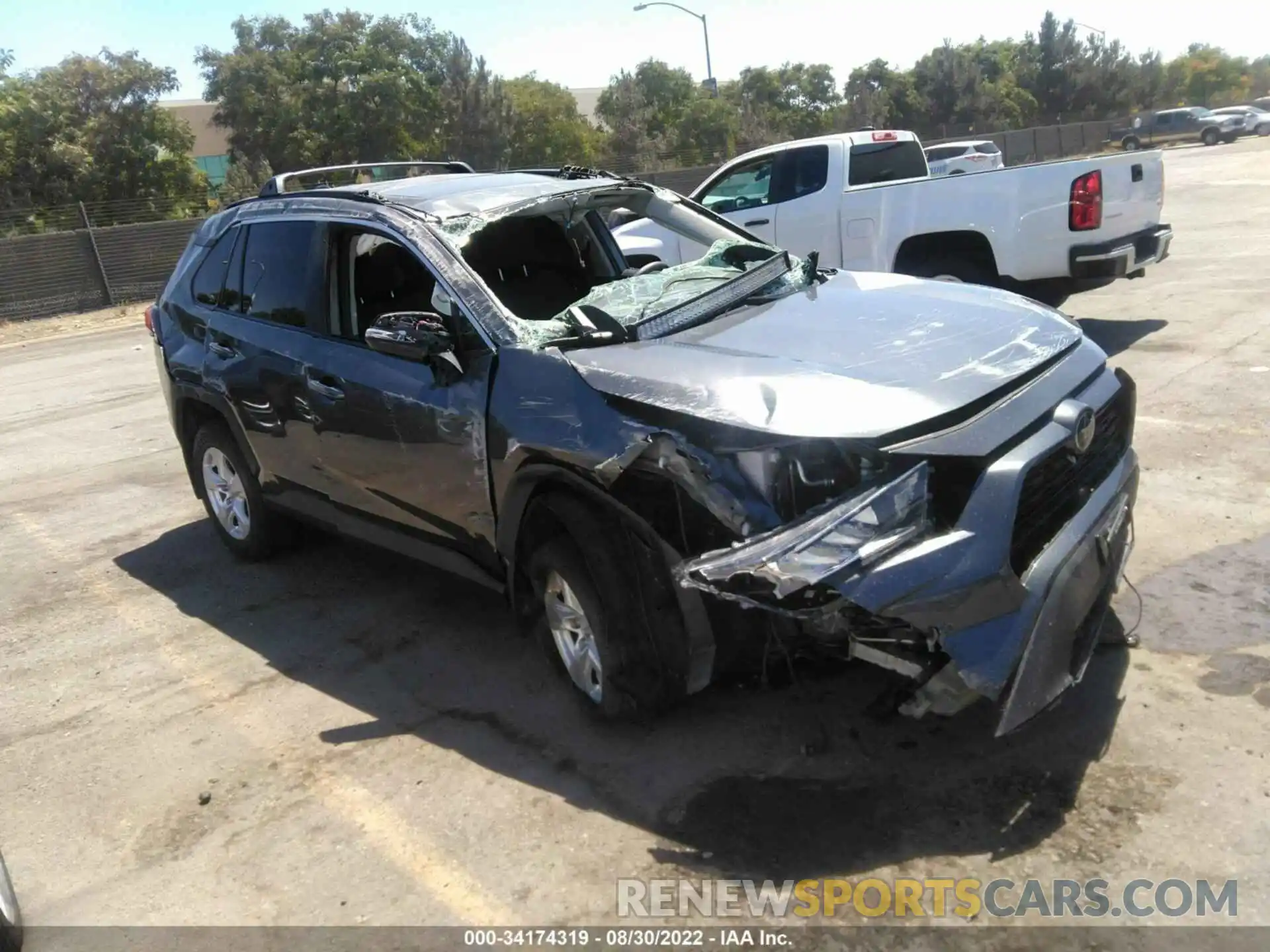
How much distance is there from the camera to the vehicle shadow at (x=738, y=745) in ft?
10.4

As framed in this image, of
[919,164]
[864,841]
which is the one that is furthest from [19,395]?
[864,841]

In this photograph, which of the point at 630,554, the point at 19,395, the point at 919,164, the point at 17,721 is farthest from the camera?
the point at 19,395

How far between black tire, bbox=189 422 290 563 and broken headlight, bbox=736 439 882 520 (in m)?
3.42

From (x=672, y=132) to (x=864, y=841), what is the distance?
1853 inches

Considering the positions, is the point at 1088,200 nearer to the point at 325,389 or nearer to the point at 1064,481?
the point at 1064,481

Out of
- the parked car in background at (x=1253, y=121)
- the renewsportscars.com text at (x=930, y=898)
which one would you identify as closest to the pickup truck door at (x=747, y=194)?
the renewsportscars.com text at (x=930, y=898)

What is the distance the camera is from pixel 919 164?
1047 cm

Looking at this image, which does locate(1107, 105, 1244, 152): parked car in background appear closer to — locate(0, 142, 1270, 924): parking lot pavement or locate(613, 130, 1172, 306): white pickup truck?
locate(613, 130, 1172, 306): white pickup truck

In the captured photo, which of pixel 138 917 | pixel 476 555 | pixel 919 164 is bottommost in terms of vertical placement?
pixel 138 917

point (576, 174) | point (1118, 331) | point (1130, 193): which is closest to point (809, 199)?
point (1130, 193)

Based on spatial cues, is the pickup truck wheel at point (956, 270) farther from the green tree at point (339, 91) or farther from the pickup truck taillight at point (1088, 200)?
the green tree at point (339, 91)

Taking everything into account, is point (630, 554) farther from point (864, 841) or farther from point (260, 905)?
point (260, 905)

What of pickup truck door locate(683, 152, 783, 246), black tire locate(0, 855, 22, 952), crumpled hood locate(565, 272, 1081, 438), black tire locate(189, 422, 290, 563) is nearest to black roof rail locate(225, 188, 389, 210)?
black tire locate(189, 422, 290, 563)

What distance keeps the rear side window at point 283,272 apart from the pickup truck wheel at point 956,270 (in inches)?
203
